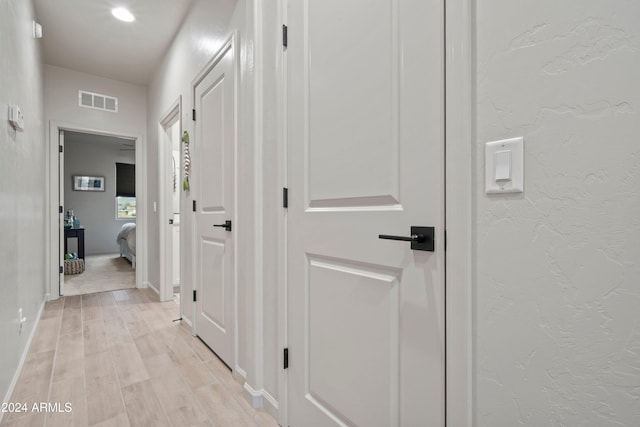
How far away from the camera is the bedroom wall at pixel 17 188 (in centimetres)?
164

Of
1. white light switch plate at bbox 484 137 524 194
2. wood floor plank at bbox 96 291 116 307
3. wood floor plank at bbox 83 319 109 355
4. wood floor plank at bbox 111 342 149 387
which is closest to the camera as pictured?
white light switch plate at bbox 484 137 524 194

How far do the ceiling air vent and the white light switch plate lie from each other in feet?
15.8

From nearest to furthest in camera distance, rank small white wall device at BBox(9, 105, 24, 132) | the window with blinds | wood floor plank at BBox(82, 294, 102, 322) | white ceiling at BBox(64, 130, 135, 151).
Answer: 1. small white wall device at BBox(9, 105, 24, 132)
2. wood floor plank at BBox(82, 294, 102, 322)
3. white ceiling at BBox(64, 130, 135, 151)
4. the window with blinds

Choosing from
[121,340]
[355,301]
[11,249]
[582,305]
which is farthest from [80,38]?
[582,305]

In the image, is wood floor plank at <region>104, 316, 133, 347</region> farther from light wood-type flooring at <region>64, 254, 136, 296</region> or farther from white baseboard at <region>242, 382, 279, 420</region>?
light wood-type flooring at <region>64, 254, 136, 296</region>

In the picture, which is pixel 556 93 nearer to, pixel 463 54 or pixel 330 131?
pixel 463 54

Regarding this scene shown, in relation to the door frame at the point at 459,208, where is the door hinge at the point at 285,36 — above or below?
above

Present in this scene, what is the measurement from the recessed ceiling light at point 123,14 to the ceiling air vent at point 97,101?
1.57 metres

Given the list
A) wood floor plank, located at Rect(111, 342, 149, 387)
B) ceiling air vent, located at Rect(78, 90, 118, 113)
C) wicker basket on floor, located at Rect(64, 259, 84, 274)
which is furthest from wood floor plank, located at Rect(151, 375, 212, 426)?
wicker basket on floor, located at Rect(64, 259, 84, 274)

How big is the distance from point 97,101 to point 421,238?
4.77 meters

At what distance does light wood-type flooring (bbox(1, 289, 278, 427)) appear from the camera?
1561 mm

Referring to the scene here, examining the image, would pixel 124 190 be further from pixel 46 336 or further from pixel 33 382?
pixel 33 382

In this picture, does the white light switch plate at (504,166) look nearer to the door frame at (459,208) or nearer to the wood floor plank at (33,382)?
the door frame at (459,208)

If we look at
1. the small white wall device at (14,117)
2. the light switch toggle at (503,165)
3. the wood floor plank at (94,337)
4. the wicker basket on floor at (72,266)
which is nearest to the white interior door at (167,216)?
the wood floor plank at (94,337)
